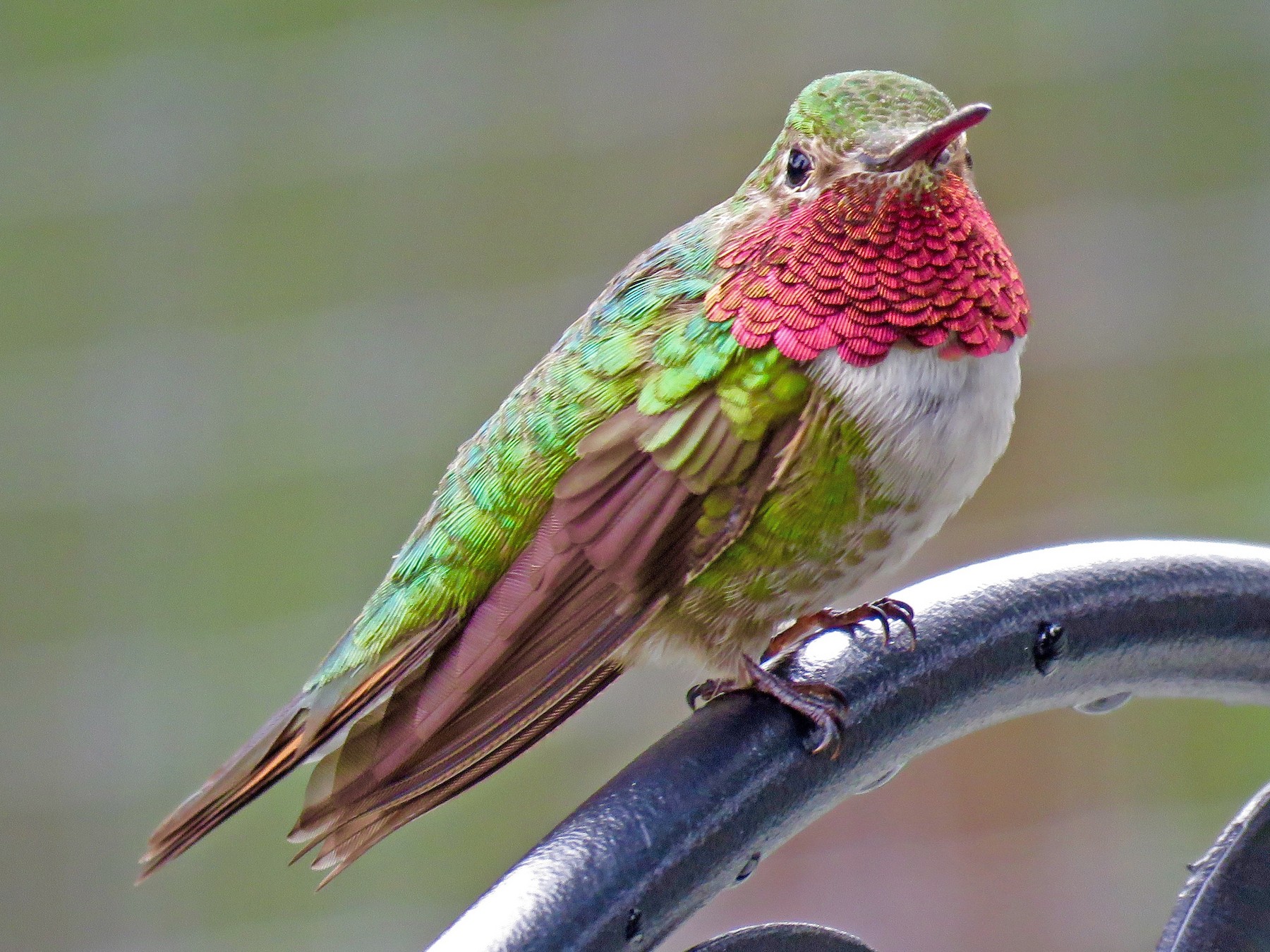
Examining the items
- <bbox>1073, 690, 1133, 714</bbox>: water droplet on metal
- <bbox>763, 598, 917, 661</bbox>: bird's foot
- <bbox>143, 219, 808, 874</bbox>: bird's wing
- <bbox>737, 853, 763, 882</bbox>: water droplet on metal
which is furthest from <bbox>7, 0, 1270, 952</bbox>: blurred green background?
<bbox>737, 853, 763, 882</bbox>: water droplet on metal

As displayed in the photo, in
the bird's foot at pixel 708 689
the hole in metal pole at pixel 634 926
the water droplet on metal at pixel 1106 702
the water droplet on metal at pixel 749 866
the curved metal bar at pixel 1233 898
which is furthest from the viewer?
the bird's foot at pixel 708 689

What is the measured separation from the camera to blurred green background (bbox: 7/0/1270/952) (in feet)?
14.3

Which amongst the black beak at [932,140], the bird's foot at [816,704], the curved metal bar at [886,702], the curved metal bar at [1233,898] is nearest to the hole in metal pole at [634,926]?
the curved metal bar at [886,702]

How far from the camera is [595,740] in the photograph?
4434 mm

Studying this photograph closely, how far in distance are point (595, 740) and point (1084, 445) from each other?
1.53 meters

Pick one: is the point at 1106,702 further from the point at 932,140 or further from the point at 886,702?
the point at 932,140

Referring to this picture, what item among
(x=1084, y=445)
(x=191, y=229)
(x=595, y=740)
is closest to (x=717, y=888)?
(x=595, y=740)

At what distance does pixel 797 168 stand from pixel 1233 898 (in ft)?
2.60

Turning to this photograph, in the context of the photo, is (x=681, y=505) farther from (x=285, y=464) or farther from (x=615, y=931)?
(x=285, y=464)

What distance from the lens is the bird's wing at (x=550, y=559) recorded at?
1587 millimetres

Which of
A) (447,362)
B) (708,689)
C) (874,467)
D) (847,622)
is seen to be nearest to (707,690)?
(708,689)

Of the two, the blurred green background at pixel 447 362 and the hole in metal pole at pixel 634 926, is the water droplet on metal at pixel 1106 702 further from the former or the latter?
the blurred green background at pixel 447 362

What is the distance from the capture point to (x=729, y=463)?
63.5 inches

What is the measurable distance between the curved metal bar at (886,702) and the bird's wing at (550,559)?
19 centimetres
